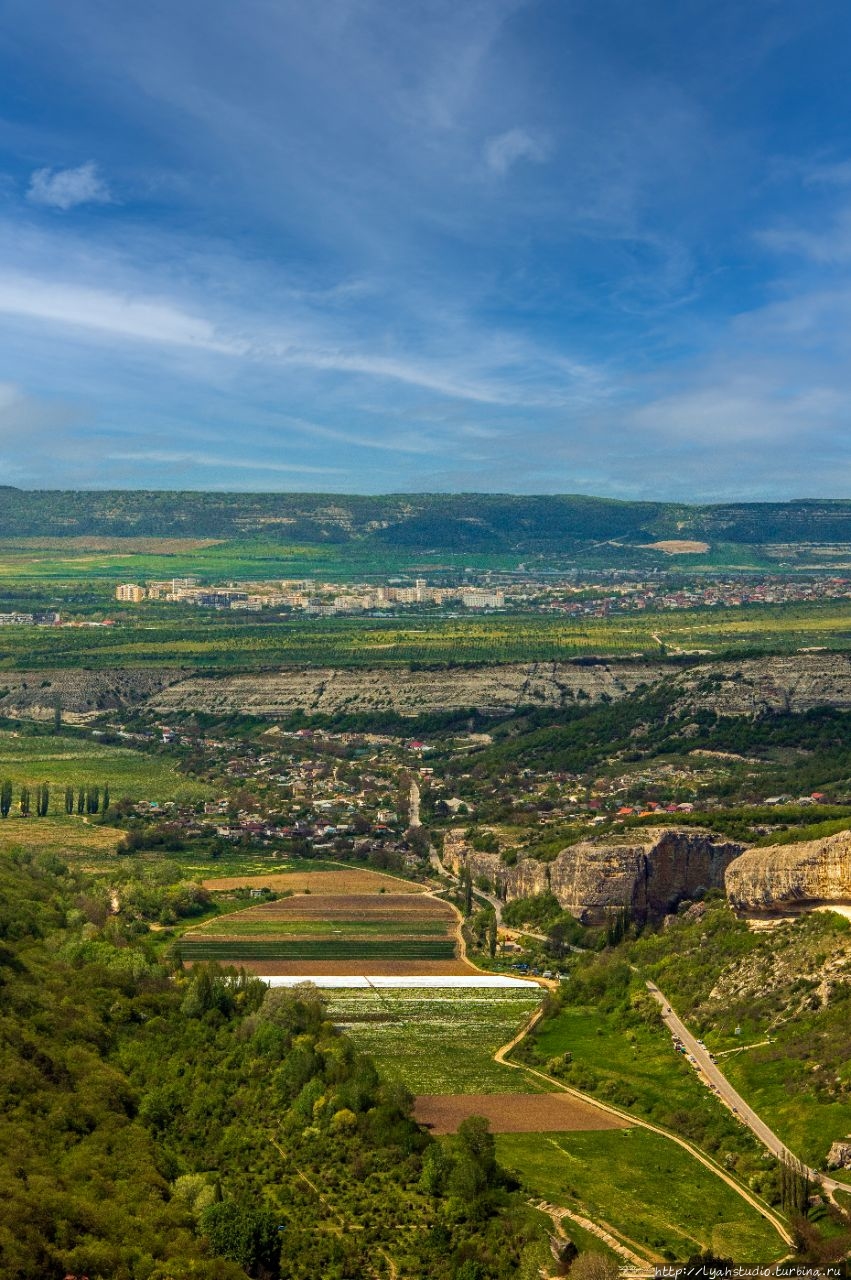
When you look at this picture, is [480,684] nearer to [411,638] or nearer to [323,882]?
[411,638]

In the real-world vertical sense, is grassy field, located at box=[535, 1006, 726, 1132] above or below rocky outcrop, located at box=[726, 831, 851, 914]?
below

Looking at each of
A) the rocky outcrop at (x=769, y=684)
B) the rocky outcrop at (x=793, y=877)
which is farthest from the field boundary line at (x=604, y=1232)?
the rocky outcrop at (x=769, y=684)

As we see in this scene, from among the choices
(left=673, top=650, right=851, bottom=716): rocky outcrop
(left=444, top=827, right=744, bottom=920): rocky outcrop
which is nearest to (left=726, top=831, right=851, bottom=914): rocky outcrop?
(left=444, top=827, right=744, bottom=920): rocky outcrop

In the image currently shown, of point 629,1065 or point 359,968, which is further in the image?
point 359,968

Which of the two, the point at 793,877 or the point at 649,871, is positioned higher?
the point at 793,877

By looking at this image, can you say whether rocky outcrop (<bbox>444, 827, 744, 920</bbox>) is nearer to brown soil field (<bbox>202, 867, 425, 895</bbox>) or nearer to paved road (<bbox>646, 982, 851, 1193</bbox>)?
paved road (<bbox>646, 982, 851, 1193</bbox>)

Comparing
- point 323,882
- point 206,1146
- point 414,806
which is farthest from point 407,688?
point 206,1146
